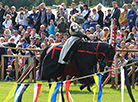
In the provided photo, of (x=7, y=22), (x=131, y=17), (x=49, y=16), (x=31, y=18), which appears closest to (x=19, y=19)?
(x=7, y=22)

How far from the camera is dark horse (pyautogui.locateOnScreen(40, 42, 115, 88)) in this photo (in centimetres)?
1290

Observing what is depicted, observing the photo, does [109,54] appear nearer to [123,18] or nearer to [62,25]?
[123,18]

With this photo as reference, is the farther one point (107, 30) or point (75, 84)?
point (107, 30)

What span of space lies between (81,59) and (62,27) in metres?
7.02

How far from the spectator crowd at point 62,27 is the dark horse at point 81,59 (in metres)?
1.96

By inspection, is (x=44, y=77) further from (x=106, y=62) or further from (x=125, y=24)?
(x=125, y=24)

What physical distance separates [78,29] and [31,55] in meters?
3.81

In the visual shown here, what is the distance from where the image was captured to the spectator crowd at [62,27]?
17062 millimetres

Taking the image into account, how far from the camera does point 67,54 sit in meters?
12.7

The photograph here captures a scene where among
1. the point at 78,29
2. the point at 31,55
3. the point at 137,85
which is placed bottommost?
the point at 137,85

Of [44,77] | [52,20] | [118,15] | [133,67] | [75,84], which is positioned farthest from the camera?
[52,20]

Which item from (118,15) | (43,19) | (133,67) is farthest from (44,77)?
(43,19)

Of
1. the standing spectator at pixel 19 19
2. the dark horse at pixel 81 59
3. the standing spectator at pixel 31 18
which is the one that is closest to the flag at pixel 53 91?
the dark horse at pixel 81 59

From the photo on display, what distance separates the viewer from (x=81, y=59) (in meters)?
12.9
